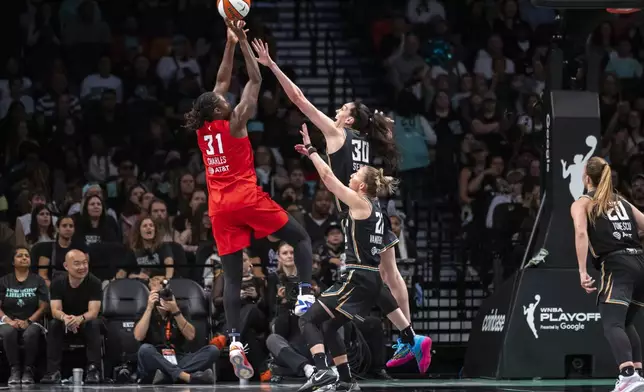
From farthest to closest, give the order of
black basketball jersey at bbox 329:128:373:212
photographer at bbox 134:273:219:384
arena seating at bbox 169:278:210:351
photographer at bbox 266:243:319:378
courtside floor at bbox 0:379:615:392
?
arena seating at bbox 169:278:210:351 < photographer at bbox 134:273:219:384 < photographer at bbox 266:243:319:378 < courtside floor at bbox 0:379:615:392 < black basketball jersey at bbox 329:128:373:212

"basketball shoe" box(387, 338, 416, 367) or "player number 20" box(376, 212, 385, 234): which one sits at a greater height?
"player number 20" box(376, 212, 385, 234)

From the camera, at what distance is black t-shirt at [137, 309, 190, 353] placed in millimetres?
15414

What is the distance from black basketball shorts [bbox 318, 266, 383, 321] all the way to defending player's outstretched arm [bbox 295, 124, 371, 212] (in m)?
0.57

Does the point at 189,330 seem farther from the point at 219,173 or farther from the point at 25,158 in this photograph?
the point at 25,158

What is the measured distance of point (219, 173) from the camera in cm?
1212

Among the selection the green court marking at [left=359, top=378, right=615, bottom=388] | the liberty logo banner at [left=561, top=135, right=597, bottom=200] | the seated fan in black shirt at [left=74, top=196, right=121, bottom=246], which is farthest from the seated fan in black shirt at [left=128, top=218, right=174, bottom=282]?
the liberty logo banner at [left=561, top=135, right=597, bottom=200]

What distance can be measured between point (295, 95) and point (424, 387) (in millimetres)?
3428

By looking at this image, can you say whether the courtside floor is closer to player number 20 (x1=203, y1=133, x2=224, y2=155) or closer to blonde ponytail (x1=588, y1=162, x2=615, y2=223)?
A: blonde ponytail (x1=588, y1=162, x2=615, y2=223)

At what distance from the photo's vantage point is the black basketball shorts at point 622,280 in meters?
12.0

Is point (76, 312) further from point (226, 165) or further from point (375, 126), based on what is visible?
point (375, 126)

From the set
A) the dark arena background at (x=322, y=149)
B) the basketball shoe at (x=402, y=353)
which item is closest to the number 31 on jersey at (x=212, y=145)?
the basketball shoe at (x=402, y=353)

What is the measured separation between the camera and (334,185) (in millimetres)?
11516

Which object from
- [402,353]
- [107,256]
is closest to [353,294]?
[402,353]

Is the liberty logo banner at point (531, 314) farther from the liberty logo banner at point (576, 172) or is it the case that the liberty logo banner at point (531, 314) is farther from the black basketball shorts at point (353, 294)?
the black basketball shorts at point (353, 294)
